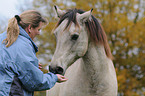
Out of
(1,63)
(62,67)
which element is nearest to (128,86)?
(62,67)

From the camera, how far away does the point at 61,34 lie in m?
3.10

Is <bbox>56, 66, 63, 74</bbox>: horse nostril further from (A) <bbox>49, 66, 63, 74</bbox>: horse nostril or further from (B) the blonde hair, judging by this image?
(B) the blonde hair

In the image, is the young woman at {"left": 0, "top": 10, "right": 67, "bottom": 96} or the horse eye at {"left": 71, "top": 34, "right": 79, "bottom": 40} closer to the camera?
the young woman at {"left": 0, "top": 10, "right": 67, "bottom": 96}

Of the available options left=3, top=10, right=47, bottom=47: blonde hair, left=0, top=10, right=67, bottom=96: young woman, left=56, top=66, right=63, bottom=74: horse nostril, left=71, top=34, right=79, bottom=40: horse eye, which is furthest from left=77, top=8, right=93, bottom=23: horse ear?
left=0, top=10, right=67, bottom=96: young woman

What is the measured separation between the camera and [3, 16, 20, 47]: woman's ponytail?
2461 mm

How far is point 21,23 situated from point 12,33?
21cm

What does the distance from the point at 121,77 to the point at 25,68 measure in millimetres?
8613

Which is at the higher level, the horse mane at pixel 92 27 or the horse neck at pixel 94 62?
the horse mane at pixel 92 27

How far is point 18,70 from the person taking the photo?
2387mm

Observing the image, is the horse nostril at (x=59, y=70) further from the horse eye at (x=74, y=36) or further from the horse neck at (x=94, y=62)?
the horse neck at (x=94, y=62)

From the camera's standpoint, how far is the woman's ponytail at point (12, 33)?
8.07 feet

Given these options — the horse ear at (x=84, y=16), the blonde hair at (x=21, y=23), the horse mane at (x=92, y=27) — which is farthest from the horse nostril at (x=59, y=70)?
the horse ear at (x=84, y=16)

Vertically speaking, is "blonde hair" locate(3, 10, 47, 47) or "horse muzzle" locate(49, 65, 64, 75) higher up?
"blonde hair" locate(3, 10, 47, 47)

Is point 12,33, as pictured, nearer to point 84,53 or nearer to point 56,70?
point 56,70
